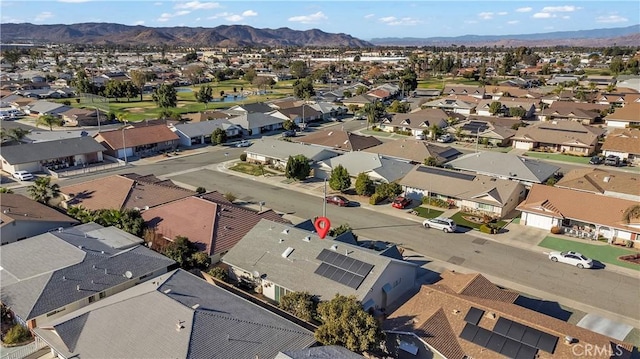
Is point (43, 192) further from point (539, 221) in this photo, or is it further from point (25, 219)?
point (539, 221)

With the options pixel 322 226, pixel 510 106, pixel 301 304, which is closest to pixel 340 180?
pixel 322 226

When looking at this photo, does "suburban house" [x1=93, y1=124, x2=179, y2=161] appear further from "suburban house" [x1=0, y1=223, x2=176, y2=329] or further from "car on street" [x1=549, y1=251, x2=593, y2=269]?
"car on street" [x1=549, y1=251, x2=593, y2=269]

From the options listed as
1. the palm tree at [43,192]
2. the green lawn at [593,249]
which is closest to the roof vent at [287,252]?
the green lawn at [593,249]

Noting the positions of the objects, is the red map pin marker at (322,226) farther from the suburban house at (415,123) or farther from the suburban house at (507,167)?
the suburban house at (415,123)

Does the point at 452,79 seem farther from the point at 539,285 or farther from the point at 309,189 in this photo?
the point at 539,285

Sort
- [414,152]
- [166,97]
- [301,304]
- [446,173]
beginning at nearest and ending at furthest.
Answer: [301,304] → [446,173] → [414,152] → [166,97]

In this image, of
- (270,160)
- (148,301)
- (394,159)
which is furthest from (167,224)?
(394,159)

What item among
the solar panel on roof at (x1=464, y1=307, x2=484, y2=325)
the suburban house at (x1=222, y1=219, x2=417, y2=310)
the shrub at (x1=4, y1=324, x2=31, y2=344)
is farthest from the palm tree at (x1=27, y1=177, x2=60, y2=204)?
the solar panel on roof at (x1=464, y1=307, x2=484, y2=325)

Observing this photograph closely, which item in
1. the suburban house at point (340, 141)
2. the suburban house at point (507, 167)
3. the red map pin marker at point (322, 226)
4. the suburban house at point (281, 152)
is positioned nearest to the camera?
the red map pin marker at point (322, 226)
